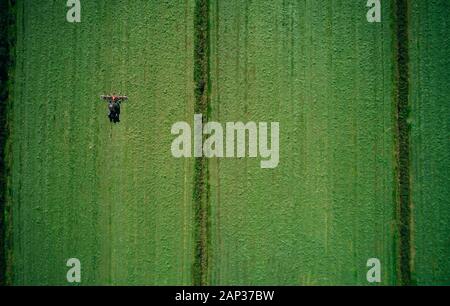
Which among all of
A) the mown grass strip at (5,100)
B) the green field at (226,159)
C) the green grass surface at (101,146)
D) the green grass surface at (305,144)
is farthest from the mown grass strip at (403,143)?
the mown grass strip at (5,100)

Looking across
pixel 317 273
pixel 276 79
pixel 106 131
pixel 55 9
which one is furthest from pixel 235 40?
pixel 317 273

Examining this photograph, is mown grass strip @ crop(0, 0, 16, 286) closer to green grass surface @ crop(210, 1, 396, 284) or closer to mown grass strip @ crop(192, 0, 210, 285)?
mown grass strip @ crop(192, 0, 210, 285)

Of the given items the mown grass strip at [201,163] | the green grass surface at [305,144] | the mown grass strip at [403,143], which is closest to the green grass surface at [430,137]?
the mown grass strip at [403,143]

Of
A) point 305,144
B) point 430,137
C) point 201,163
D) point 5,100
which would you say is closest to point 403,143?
point 430,137

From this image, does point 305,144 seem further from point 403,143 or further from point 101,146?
point 101,146

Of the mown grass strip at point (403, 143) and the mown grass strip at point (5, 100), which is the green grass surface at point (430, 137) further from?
the mown grass strip at point (5, 100)

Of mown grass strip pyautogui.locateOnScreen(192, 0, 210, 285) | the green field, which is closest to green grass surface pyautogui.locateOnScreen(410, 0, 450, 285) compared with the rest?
the green field

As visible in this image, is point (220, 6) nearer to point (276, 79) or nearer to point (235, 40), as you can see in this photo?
point (235, 40)
